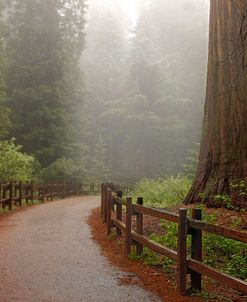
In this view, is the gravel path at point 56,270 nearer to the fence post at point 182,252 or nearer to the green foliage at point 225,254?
the fence post at point 182,252

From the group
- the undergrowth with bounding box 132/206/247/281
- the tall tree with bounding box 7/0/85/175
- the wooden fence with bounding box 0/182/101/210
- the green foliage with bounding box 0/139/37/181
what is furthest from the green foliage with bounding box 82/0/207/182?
the undergrowth with bounding box 132/206/247/281

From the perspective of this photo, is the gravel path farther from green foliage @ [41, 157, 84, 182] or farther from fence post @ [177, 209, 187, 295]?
green foliage @ [41, 157, 84, 182]

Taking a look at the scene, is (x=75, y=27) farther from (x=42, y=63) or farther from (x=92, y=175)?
(x=92, y=175)

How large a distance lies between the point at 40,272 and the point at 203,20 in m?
53.1

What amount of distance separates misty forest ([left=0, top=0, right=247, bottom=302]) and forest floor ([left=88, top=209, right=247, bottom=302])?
0.04m

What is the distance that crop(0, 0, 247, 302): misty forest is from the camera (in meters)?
7.11

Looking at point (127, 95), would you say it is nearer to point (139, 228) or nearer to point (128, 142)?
point (128, 142)

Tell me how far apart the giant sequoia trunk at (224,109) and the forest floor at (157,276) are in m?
1.20

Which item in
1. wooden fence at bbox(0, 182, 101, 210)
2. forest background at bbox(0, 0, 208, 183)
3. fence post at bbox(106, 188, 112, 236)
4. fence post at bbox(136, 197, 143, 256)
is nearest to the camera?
fence post at bbox(136, 197, 143, 256)

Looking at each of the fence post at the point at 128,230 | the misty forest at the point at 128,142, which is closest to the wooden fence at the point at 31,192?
the misty forest at the point at 128,142

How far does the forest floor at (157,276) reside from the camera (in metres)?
5.82

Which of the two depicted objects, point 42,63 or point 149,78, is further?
point 149,78

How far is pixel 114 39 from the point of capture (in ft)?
205

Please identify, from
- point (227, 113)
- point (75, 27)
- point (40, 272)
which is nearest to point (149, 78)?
point (75, 27)
